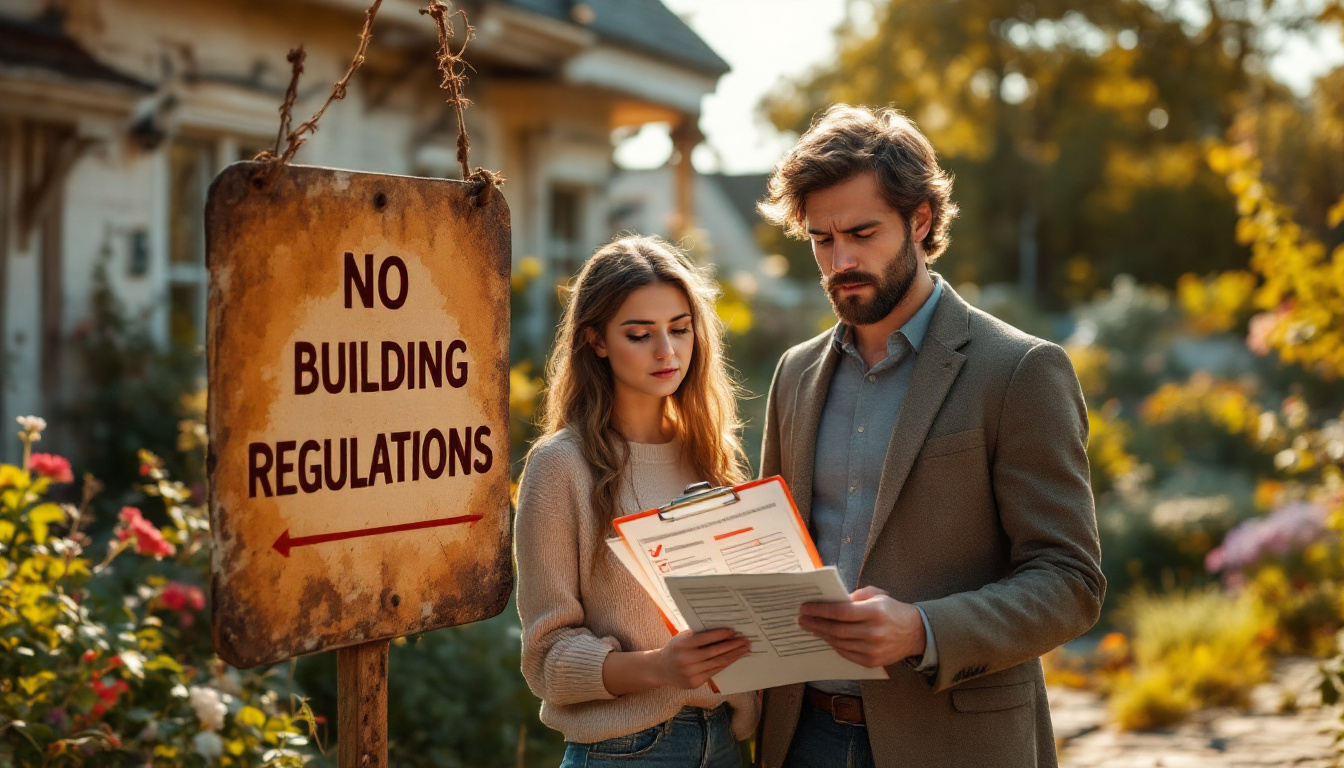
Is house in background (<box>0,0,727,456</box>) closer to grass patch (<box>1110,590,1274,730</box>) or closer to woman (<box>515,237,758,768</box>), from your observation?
woman (<box>515,237,758,768</box>)

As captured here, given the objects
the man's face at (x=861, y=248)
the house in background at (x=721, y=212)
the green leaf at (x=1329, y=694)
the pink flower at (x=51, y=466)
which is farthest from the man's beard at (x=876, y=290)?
the house in background at (x=721, y=212)

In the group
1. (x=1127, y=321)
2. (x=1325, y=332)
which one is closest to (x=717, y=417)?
(x=1325, y=332)

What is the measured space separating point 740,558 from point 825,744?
53 centimetres

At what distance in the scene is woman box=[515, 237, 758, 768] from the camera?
2.21 m

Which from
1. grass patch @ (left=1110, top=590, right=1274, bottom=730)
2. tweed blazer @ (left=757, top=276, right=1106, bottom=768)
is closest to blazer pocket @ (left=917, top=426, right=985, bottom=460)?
tweed blazer @ (left=757, top=276, right=1106, bottom=768)

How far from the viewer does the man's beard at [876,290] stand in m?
2.45

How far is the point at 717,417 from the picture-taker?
2562 millimetres

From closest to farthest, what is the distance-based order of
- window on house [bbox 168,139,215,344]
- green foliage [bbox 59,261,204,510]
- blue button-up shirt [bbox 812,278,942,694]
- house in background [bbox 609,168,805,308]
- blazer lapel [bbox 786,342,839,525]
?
blue button-up shirt [bbox 812,278,942,694] < blazer lapel [bbox 786,342,839,525] < green foliage [bbox 59,261,204,510] < window on house [bbox 168,139,215,344] < house in background [bbox 609,168,805,308]

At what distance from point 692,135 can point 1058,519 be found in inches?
367

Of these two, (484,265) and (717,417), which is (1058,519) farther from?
(484,265)

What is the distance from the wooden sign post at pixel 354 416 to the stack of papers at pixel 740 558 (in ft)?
0.82

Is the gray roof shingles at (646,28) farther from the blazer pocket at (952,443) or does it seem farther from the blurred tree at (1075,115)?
the blurred tree at (1075,115)

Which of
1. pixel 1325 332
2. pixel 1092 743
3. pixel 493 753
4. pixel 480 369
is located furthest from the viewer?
pixel 1092 743

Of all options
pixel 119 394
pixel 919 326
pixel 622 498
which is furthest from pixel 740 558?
pixel 119 394
